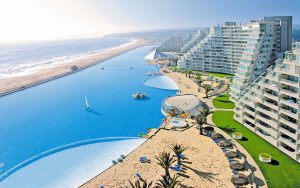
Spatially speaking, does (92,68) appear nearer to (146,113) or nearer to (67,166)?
(146,113)

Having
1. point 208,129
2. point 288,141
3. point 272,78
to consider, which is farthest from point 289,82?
point 208,129

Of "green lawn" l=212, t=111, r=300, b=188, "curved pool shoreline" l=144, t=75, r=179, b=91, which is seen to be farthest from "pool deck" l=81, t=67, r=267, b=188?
"curved pool shoreline" l=144, t=75, r=179, b=91

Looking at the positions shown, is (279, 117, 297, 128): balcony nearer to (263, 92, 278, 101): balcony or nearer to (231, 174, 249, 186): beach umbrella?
(263, 92, 278, 101): balcony

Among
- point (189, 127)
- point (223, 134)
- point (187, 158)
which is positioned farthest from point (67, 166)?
point (223, 134)

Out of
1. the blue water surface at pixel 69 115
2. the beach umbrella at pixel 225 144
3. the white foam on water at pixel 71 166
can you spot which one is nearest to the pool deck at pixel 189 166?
the beach umbrella at pixel 225 144

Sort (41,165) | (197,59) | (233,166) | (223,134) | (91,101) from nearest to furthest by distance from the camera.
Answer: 1. (233,166)
2. (41,165)
3. (223,134)
4. (91,101)
5. (197,59)

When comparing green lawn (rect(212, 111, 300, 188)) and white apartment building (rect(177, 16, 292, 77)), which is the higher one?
white apartment building (rect(177, 16, 292, 77))

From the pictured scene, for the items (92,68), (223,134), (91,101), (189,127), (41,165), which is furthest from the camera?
(92,68)

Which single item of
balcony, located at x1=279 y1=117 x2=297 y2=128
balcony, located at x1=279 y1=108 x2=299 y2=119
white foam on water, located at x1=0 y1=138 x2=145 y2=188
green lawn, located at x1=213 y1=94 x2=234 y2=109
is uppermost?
balcony, located at x1=279 y1=108 x2=299 y2=119
